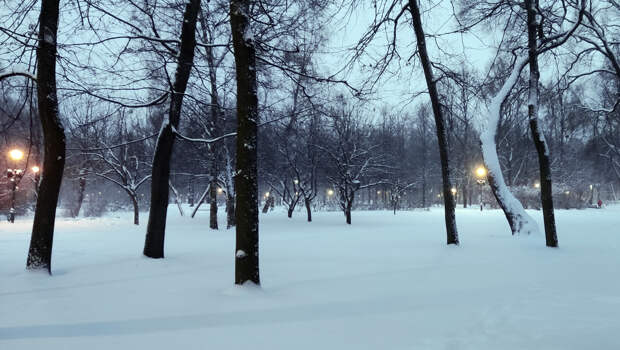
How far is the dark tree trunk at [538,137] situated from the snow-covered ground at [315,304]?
190cm

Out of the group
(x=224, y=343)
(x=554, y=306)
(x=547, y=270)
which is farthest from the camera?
(x=547, y=270)

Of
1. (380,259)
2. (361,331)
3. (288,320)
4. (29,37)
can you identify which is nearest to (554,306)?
(361,331)

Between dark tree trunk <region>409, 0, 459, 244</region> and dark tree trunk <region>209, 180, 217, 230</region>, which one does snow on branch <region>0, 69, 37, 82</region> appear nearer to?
dark tree trunk <region>409, 0, 459, 244</region>

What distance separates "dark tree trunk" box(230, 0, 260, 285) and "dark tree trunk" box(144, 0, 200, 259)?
Answer: 2840 mm

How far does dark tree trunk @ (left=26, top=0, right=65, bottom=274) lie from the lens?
20.3 feet

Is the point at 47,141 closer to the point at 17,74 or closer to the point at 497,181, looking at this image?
the point at 17,74

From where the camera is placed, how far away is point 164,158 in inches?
314

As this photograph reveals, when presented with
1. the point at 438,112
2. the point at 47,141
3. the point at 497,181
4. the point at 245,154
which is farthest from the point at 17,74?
the point at 497,181

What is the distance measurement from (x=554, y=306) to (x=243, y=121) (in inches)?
193

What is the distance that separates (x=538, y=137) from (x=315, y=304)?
9.19 m

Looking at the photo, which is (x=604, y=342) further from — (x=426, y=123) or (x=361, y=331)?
(x=426, y=123)

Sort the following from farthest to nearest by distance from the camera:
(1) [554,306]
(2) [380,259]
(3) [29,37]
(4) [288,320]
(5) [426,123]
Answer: (5) [426,123] < (2) [380,259] < (3) [29,37] < (1) [554,306] < (4) [288,320]

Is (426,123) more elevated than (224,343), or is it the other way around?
(426,123)

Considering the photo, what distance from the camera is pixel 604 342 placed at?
3.49 m
